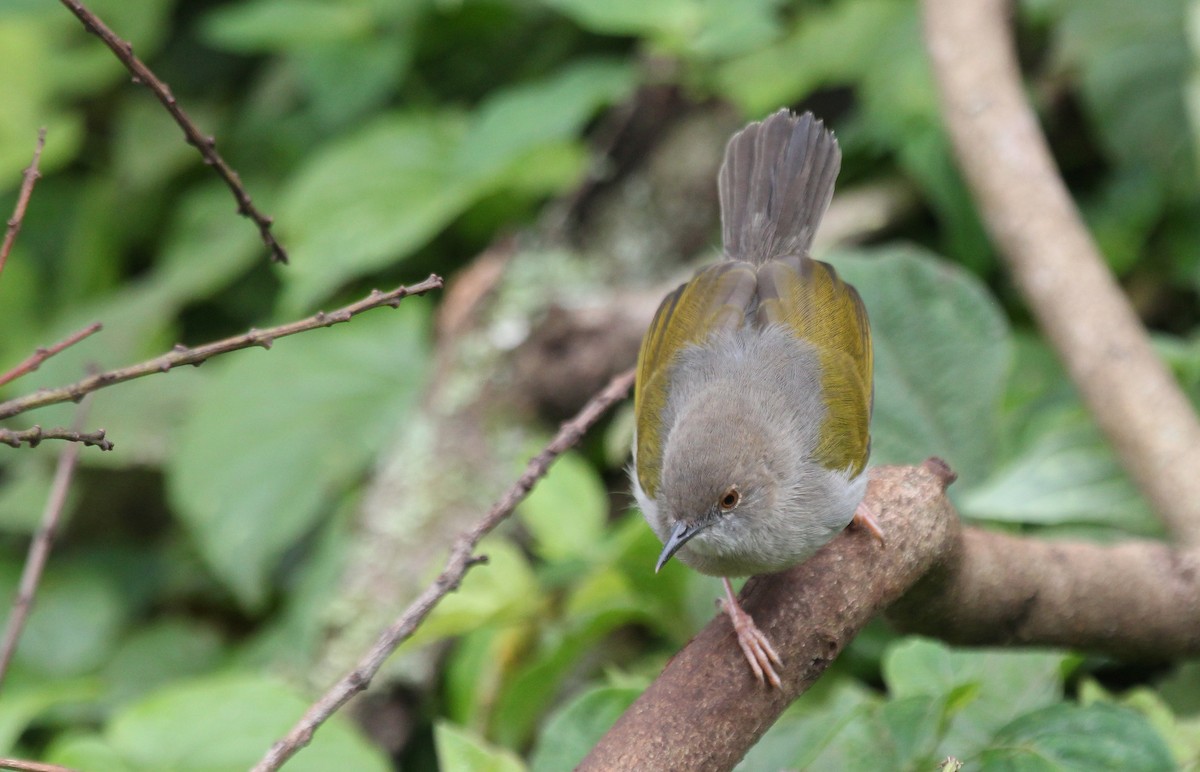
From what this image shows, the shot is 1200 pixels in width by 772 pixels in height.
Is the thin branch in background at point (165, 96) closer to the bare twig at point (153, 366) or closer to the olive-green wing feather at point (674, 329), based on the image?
the bare twig at point (153, 366)

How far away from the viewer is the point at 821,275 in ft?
7.98

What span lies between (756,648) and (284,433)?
2.62 meters

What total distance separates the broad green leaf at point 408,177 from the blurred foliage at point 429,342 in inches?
0.6

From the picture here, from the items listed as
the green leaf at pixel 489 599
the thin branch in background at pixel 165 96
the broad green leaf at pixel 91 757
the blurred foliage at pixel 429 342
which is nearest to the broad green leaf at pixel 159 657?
the blurred foliage at pixel 429 342

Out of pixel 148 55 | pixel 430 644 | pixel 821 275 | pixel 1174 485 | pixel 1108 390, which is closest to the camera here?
pixel 821 275

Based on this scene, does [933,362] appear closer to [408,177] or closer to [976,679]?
[976,679]

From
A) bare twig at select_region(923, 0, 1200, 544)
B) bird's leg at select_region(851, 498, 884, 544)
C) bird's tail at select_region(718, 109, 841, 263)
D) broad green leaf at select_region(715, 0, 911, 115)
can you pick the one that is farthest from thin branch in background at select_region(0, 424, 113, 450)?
broad green leaf at select_region(715, 0, 911, 115)

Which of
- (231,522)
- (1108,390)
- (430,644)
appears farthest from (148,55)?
(1108,390)

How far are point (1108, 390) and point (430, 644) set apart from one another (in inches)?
75.4

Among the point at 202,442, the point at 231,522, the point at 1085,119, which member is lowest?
the point at 1085,119

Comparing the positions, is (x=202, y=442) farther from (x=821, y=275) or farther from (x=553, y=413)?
(x=821, y=275)

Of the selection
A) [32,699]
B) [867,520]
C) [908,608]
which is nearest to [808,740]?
[908,608]

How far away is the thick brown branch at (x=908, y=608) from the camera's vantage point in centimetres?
167

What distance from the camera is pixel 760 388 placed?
2.26 meters
